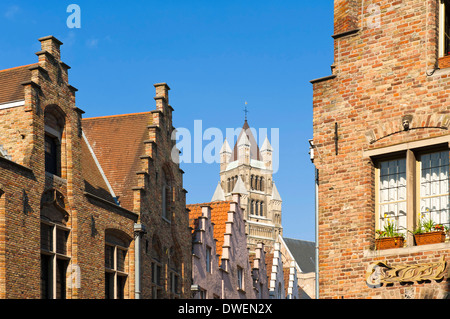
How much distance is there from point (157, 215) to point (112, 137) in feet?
11.7

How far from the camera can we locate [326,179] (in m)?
17.4

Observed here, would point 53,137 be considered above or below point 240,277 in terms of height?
above

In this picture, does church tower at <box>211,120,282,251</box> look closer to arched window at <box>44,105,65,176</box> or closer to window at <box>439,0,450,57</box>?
arched window at <box>44,105,65,176</box>

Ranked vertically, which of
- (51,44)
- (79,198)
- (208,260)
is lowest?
(208,260)

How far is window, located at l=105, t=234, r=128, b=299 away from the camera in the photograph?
84.5ft

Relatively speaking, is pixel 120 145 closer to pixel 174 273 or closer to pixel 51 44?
pixel 174 273

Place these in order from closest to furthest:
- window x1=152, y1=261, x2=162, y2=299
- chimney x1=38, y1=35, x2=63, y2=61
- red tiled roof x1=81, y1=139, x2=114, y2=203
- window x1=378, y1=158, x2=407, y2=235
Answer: window x1=378, y1=158, x2=407, y2=235 < chimney x1=38, y1=35, x2=63, y2=61 < red tiled roof x1=81, y1=139, x2=114, y2=203 < window x1=152, y1=261, x2=162, y2=299

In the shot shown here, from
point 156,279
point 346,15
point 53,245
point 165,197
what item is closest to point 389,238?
point 346,15

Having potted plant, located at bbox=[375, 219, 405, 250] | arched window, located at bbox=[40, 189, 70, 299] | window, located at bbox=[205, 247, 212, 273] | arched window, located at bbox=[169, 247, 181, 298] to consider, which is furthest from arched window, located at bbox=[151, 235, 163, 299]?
potted plant, located at bbox=[375, 219, 405, 250]

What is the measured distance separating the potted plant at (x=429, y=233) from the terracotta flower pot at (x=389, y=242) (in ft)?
0.95

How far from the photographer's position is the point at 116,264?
1028 inches

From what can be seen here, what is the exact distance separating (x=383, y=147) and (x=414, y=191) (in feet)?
3.44

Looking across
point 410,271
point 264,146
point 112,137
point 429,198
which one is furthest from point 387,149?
point 264,146

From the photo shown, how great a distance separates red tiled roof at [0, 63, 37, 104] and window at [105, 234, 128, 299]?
5.11m
